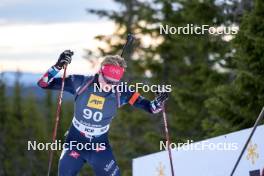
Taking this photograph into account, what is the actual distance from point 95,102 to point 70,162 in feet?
2.14

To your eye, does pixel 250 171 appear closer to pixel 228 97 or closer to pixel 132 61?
pixel 228 97

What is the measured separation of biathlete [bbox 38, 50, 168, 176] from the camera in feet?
24.3

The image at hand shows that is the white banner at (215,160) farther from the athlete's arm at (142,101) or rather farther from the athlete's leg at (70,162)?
the athlete's leg at (70,162)

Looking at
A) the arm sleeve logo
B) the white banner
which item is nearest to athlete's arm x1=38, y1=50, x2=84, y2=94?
the arm sleeve logo

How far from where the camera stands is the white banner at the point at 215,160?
7.11 meters

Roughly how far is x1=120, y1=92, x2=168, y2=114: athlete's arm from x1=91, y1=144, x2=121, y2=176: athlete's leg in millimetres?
578

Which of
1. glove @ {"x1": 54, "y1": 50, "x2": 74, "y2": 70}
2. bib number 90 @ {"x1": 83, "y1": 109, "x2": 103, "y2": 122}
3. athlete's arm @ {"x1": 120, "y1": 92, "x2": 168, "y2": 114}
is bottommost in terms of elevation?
bib number 90 @ {"x1": 83, "y1": 109, "x2": 103, "y2": 122}

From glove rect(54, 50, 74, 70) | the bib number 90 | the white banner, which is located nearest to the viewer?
the white banner

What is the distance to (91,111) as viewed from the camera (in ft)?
24.5

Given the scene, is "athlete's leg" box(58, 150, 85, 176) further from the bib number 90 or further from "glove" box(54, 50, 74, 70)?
"glove" box(54, 50, 74, 70)

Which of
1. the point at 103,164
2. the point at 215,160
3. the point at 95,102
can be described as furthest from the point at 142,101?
the point at 215,160

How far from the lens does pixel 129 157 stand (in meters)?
29.0

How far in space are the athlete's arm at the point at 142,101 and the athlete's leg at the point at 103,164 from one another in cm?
58

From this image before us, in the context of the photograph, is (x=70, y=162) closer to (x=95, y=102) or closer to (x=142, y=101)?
(x=95, y=102)
